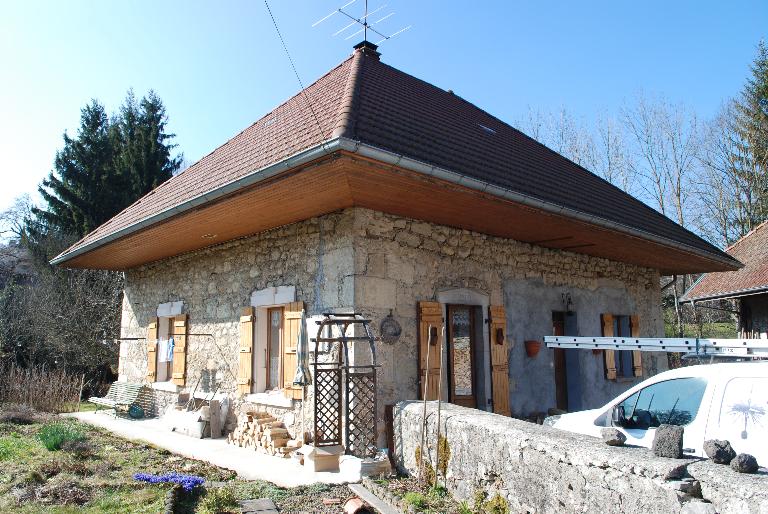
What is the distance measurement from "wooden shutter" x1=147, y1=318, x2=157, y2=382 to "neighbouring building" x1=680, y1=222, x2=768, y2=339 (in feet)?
40.1

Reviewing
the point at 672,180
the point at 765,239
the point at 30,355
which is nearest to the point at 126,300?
A: the point at 30,355

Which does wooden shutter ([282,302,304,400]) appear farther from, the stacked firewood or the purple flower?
the purple flower

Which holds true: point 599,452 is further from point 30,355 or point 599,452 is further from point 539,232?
point 30,355

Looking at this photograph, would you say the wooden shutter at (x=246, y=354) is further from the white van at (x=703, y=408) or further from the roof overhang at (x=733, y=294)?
the roof overhang at (x=733, y=294)

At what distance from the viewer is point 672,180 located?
835 inches

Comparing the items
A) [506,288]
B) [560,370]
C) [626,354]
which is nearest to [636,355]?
[626,354]

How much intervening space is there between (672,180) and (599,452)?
2085 centimetres

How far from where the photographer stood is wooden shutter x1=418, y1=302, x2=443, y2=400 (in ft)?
22.3

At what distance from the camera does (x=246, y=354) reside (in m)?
7.78

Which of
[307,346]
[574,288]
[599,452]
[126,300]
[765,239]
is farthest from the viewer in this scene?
[765,239]

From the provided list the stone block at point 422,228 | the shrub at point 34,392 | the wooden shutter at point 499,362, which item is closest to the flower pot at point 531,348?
the wooden shutter at point 499,362

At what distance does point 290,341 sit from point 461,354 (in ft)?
7.56

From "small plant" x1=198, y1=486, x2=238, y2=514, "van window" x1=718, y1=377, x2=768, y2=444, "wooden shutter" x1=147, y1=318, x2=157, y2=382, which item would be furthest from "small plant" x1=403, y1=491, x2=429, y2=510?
"wooden shutter" x1=147, y1=318, x2=157, y2=382

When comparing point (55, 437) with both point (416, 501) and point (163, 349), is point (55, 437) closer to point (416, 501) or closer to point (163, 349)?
point (163, 349)
